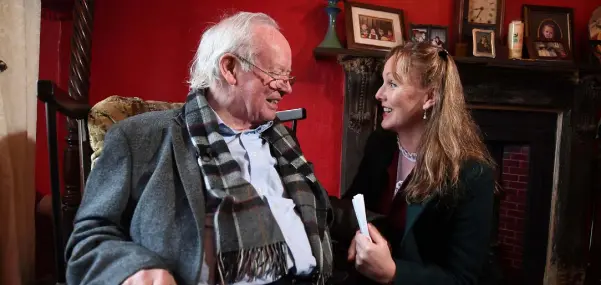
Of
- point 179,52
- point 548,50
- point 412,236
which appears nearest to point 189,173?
point 412,236

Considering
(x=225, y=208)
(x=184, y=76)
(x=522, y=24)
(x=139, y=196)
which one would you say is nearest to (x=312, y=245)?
(x=225, y=208)

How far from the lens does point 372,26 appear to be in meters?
2.42

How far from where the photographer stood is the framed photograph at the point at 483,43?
249 cm

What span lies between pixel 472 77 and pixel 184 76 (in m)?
1.54

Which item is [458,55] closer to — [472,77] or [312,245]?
[472,77]

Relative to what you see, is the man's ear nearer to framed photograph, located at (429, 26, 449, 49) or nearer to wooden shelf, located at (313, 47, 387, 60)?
wooden shelf, located at (313, 47, 387, 60)

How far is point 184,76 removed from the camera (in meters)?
2.27

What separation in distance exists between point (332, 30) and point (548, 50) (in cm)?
125

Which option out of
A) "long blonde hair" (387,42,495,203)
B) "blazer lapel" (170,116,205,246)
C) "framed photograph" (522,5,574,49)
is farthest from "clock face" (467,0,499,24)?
"blazer lapel" (170,116,205,246)

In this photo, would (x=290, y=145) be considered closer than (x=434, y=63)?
Yes

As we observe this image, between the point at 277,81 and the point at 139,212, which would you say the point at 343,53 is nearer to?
the point at 277,81

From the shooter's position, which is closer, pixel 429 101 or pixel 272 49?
pixel 272 49

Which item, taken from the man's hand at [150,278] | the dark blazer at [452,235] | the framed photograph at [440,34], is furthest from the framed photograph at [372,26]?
the man's hand at [150,278]

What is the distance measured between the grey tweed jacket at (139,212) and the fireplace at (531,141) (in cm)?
139
